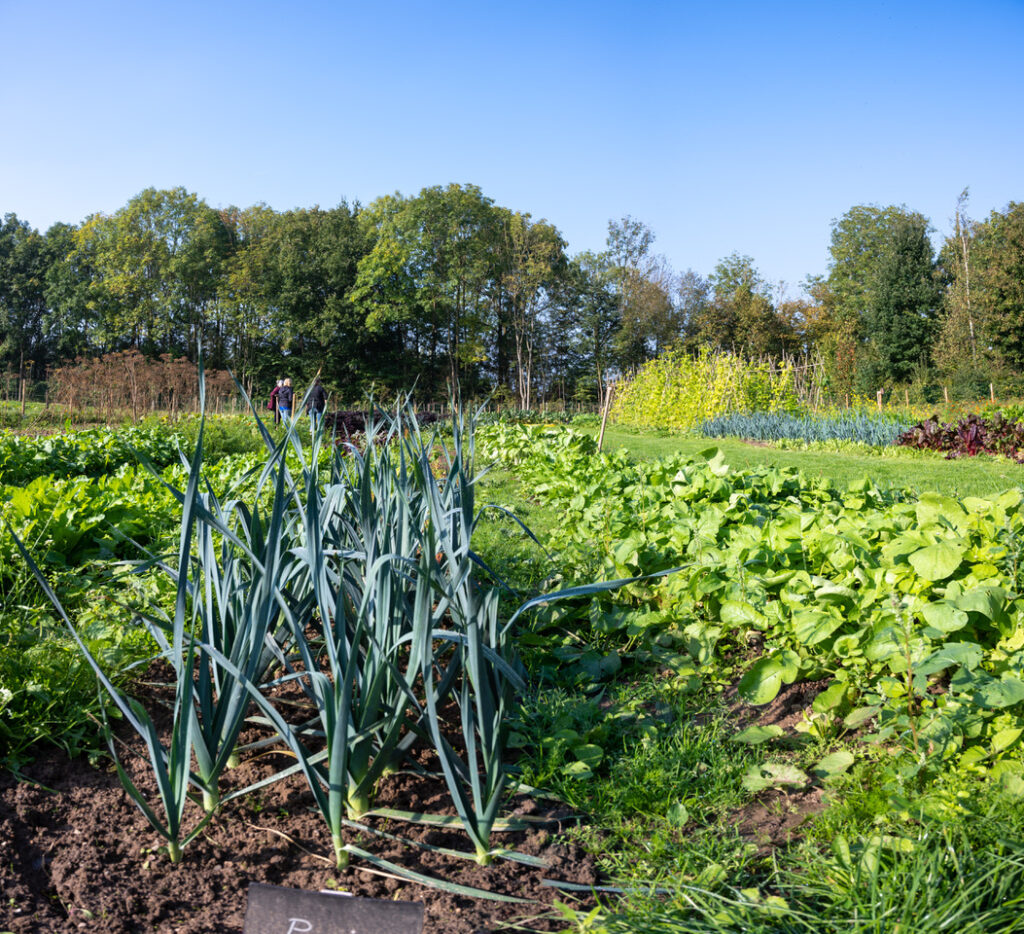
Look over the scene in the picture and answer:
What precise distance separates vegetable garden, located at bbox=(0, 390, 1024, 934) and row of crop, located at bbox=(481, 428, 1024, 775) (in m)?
0.01

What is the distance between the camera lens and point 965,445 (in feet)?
33.3

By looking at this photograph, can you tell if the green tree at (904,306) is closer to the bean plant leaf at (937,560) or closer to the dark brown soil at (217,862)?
the bean plant leaf at (937,560)

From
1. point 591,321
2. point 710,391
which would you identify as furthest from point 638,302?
point 710,391

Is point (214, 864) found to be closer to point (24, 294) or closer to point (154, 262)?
point (154, 262)

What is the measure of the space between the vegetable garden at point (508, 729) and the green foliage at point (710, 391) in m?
14.5

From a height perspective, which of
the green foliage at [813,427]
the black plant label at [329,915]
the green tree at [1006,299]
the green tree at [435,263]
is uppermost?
the green tree at [435,263]

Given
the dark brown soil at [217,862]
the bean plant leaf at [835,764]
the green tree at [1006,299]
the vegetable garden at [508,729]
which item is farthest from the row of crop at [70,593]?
the green tree at [1006,299]

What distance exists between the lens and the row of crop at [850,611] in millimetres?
1814

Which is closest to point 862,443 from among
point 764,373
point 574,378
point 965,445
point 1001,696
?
point 965,445

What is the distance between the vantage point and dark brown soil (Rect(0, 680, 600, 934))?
1.41 meters

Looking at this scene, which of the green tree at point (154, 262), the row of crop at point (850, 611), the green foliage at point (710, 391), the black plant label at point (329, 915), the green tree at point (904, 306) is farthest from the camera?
the green tree at point (154, 262)

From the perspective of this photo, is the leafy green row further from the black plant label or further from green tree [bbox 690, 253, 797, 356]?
green tree [bbox 690, 253, 797, 356]

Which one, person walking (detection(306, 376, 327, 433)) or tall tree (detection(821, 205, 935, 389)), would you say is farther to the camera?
tall tree (detection(821, 205, 935, 389))

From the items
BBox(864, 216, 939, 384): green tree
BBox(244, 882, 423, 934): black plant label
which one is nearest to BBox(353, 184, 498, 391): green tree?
BBox(864, 216, 939, 384): green tree
